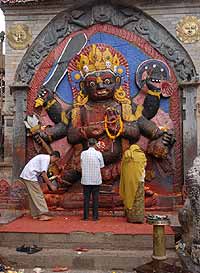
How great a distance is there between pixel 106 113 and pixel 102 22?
2.41m

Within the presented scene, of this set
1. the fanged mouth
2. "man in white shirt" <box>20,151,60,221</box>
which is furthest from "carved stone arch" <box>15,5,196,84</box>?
"man in white shirt" <box>20,151,60,221</box>

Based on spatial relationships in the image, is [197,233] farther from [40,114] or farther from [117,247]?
[40,114]

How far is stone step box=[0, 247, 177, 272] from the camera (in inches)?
225

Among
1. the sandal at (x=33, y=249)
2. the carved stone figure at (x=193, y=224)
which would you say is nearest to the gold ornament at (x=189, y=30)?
the carved stone figure at (x=193, y=224)

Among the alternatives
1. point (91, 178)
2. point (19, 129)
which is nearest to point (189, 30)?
point (91, 178)

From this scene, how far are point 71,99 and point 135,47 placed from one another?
2007 millimetres

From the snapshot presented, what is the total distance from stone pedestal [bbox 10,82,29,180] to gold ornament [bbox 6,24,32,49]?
1022mm

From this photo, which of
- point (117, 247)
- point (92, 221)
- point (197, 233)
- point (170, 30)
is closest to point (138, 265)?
point (117, 247)

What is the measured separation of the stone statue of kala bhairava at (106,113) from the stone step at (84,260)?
10.9 feet

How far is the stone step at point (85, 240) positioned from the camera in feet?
20.3

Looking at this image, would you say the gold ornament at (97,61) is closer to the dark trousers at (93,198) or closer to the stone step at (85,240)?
the dark trousers at (93,198)

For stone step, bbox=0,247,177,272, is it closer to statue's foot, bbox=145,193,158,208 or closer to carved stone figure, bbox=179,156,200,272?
carved stone figure, bbox=179,156,200,272

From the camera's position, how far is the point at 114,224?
7242mm

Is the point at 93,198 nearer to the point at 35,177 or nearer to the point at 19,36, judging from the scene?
the point at 35,177
